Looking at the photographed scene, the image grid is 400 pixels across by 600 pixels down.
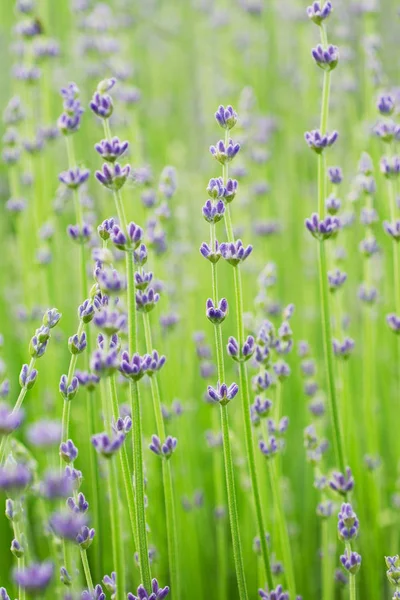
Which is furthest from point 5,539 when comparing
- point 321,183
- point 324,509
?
point 321,183

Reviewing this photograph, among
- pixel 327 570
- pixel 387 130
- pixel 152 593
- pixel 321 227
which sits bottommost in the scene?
pixel 327 570

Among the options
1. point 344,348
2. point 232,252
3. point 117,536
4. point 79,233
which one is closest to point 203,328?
point 344,348

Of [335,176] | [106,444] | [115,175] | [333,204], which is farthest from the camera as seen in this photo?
[335,176]

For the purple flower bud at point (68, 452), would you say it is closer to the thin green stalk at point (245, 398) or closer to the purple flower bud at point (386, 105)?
the thin green stalk at point (245, 398)

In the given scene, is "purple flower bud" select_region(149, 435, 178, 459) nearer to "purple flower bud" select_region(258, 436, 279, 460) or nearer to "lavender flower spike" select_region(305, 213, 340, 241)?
"purple flower bud" select_region(258, 436, 279, 460)

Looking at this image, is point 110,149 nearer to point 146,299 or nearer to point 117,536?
point 146,299

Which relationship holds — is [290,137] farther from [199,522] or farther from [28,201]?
[199,522]

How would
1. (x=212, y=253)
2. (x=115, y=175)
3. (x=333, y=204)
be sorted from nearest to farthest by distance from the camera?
1. (x=115, y=175)
2. (x=212, y=253)
3. (x=333, y=204)

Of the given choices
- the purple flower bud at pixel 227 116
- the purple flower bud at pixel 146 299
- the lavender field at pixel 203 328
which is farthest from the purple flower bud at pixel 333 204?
the purple flower bud at pixel 146 299
